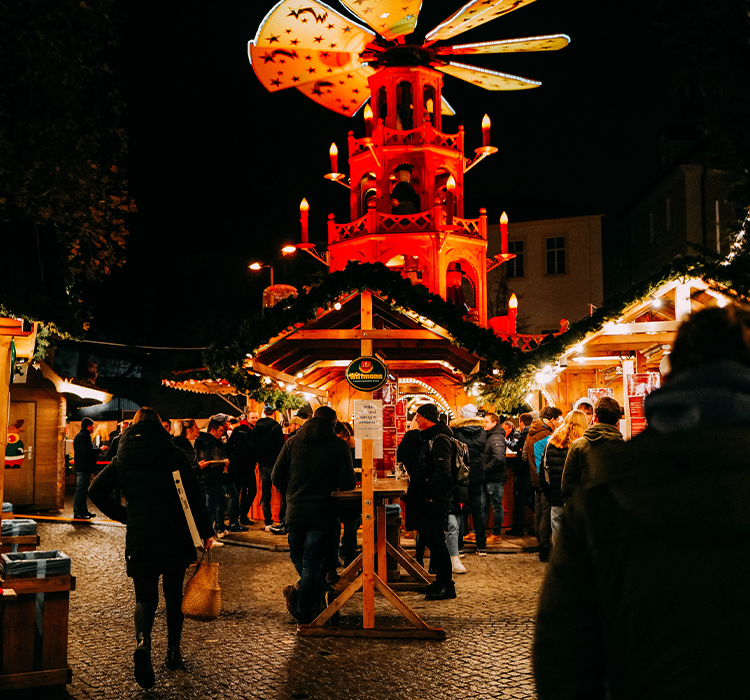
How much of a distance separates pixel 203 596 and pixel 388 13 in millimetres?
13875

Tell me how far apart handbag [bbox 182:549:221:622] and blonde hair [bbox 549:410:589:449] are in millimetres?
4700

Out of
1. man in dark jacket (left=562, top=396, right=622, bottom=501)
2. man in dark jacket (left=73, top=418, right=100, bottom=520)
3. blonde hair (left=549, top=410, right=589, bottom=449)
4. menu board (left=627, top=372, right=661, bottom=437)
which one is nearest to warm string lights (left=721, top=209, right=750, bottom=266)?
menu board (left=627, top=372, right=661, bottom=437)

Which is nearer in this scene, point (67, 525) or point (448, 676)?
point (448, 676)

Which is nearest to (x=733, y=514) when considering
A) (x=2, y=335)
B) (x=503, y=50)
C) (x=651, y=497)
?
(x=651, y=497)

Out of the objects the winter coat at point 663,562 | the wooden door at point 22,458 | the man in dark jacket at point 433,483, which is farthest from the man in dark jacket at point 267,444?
the winter coat at point 663,562

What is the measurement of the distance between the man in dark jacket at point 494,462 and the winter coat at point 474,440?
0.08 metres

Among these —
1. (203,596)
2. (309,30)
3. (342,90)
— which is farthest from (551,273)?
(203,596)

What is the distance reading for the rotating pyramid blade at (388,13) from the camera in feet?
52.6

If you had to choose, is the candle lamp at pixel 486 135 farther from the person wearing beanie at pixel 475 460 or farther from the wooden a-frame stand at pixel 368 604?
the wooden a-frame stand at pixel 368 604

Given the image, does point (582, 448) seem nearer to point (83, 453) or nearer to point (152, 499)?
point (152, 499)

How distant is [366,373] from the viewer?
7.18m

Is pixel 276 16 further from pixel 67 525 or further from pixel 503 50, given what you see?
pixel 67 525

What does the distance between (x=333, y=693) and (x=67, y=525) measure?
37.4 feet

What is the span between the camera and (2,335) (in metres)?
7.84
